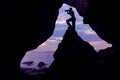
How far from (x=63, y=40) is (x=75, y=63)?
8.16 feet

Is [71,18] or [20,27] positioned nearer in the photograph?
[20,27]

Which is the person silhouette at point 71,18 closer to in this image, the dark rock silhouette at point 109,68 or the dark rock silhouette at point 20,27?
the dark rock silhouette at point 20,27

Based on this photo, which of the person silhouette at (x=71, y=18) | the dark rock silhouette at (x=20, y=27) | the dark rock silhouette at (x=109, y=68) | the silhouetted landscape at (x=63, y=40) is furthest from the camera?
the dark rock silhouette at (x=109, y=68)

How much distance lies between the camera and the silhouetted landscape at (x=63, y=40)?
15062 millimetres

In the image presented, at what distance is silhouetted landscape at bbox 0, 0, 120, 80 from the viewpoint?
15.1 m

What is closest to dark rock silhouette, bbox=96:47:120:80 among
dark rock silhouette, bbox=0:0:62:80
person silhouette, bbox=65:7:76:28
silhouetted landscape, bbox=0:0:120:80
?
silhouetted landscape, bbox=0:0:120:80

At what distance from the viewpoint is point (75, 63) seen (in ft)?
55.8

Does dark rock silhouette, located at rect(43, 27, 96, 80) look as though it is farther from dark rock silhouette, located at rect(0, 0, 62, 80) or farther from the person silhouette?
dark rock silhouette, located at rect(0, 0, 62, 80)

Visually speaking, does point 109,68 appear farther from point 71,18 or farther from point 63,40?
point 71,18

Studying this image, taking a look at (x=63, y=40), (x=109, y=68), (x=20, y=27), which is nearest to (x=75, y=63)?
(x=63, y=40)

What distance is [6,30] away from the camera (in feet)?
49.4

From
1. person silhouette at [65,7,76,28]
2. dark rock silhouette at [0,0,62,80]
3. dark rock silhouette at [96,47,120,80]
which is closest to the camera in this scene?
dark rock silhouette at [0,0,62,80]

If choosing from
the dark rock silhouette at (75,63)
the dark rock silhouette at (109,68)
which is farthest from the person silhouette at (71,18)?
the dark rock silhouette at (109,68)

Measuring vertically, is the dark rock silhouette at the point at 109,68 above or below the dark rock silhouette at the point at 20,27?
below
